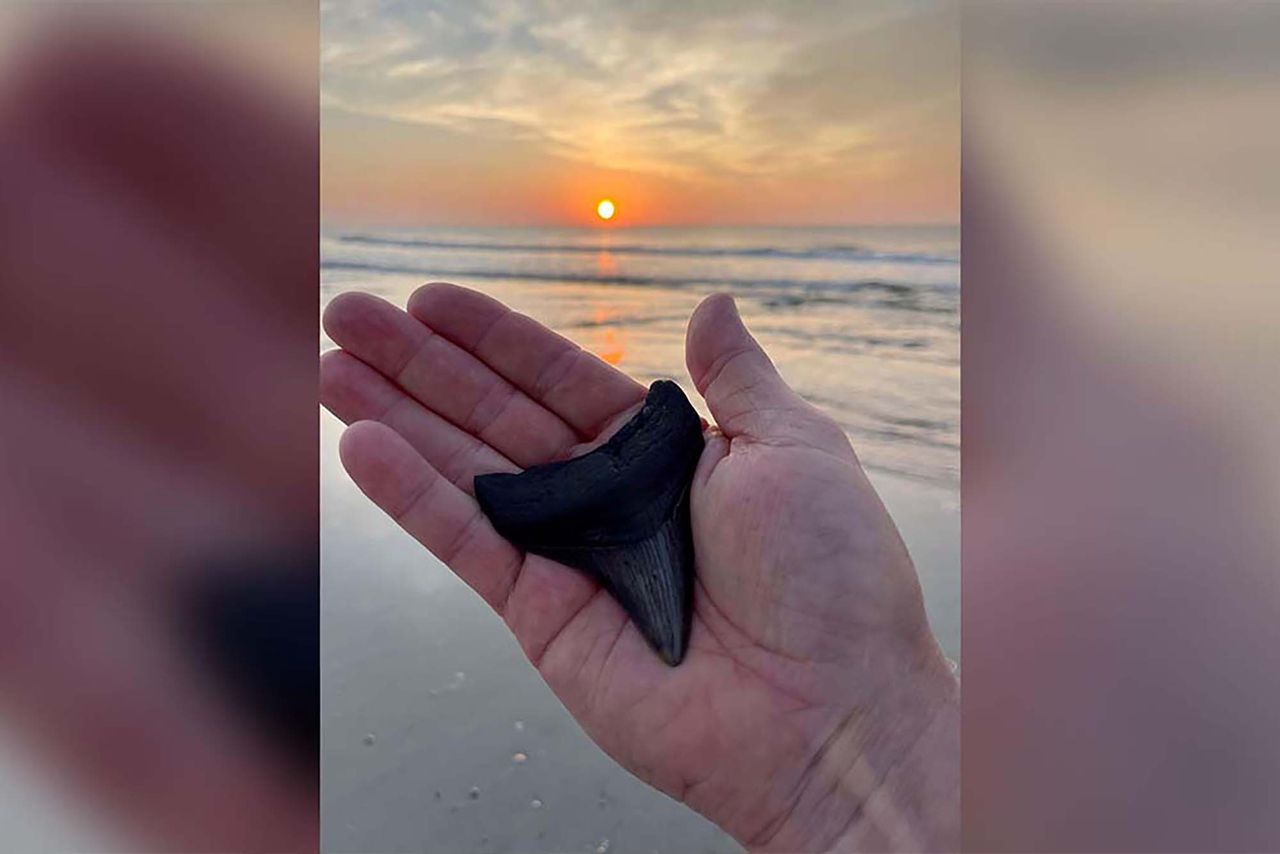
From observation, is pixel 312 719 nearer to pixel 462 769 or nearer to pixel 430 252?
pixel 462 769

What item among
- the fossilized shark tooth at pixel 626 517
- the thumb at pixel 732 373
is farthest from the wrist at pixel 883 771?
the thumb at pixel 732 373

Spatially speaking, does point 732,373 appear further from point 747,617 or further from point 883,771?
point 883,771

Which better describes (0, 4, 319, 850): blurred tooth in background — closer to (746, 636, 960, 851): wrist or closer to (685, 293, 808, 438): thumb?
(746, 636, 960, 851): wrist

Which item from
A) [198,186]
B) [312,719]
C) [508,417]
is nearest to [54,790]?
[312,719]

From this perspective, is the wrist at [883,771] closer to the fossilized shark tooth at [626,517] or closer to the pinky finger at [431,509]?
the fossilized shark tooth at [626,517]

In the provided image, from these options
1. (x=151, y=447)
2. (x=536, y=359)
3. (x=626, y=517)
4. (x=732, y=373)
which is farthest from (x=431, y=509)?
(x=151, y=447)

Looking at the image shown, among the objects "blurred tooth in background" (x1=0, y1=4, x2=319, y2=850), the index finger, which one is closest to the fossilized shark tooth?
the index finger
